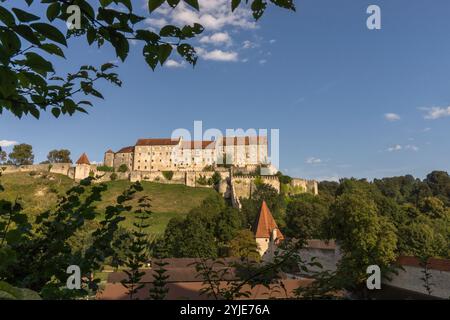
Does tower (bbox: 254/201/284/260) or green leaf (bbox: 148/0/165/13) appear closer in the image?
green leaf (bbox: 148/0/165/13)

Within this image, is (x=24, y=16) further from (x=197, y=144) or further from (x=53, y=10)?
(x=197, y=144)

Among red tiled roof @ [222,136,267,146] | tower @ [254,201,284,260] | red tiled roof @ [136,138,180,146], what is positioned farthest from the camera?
red tiled roof @ [222,136,267,146]

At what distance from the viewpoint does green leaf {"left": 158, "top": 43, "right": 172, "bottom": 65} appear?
258 centimetres

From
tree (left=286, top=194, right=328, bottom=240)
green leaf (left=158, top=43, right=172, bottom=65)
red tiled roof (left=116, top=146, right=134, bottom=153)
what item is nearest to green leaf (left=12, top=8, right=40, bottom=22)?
green leaf (left=158, top=43, right=172, bottom=65)

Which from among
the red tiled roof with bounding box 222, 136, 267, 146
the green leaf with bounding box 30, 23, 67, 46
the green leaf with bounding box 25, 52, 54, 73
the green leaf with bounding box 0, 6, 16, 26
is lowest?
the green leaf with bounding box 25, 52, 54, 73

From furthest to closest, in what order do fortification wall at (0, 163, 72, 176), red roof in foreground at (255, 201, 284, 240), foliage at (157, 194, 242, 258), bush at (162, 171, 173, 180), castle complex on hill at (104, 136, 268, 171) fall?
castle complex on hill at (104, 136, 268, 171) < bush at (162, 171, 173, 180) < fortification wall at (0, 163, 72, 176) < red roof in foreground at (255, 201, 284, 240) < foliage at (157, 194, 242, 258)

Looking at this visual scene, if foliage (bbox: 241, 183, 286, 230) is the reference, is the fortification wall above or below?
above

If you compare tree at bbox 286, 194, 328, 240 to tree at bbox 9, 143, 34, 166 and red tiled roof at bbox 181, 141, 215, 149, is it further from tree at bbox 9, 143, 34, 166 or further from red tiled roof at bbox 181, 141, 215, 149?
tree at bbox 9, 143, 34, 166

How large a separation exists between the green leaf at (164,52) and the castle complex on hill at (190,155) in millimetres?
100091

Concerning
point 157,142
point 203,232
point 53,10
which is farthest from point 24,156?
point 53,10

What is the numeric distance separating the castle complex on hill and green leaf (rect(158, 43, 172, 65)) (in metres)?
100

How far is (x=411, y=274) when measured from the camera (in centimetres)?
2256

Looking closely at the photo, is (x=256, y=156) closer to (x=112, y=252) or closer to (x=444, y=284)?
(x=444, y=284)
